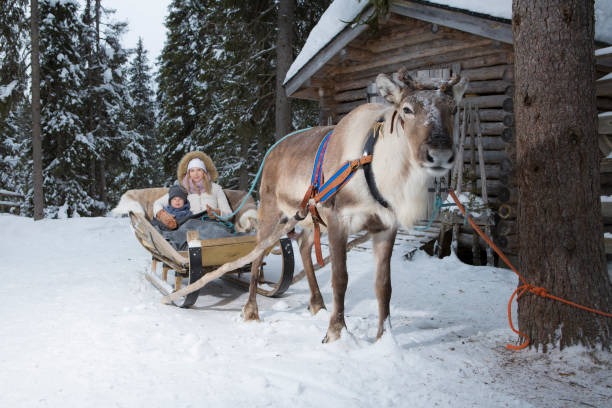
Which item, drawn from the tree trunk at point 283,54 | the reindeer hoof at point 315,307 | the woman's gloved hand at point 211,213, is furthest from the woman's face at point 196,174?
the tree trunk at point 283,54

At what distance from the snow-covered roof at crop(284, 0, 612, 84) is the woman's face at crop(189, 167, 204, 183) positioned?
4.41 meters

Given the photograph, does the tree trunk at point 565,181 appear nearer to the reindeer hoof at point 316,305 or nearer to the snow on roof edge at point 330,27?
the reindeer hoof at point 316,305

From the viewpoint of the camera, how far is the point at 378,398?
102 inches

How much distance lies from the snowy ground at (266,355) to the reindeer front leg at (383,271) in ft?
0.66

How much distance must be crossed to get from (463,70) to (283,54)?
5597 mm

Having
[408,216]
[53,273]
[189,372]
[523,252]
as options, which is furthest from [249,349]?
[53,273]

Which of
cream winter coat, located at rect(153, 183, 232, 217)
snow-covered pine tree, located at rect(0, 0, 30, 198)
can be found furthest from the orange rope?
snow-covered pine tree, located at rect(0, 0, 30, 198)

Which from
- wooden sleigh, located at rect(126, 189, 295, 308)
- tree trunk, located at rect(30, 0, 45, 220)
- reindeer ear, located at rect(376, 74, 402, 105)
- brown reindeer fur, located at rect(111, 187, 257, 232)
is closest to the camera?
reindeer ear, located at rect(376, 74, 402, 105)

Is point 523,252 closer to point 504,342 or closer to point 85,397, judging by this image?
point 504,342

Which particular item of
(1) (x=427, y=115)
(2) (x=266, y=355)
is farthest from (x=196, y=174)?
(1) (x=427, y=115)

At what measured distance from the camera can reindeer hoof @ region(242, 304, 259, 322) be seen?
4199 mm

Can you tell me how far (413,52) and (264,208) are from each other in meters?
6.02

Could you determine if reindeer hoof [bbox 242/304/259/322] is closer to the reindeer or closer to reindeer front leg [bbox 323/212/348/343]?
the reindeer

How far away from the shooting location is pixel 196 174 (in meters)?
5.48
